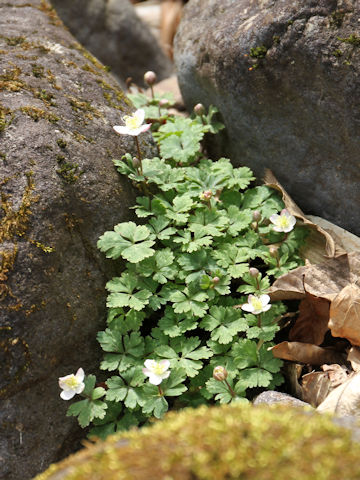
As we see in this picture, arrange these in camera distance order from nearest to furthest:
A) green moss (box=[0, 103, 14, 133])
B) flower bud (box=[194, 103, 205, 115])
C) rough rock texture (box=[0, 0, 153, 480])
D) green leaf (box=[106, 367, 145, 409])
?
rough rock texture (box=[0, 0, 153, 480]), green leaf (box=[106, 367, 145, 409]), green moss (box=[0, 103, 14, 133]), flower bud (box=[194, 103, 205, 115])

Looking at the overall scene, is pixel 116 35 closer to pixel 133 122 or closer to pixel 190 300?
pixel 133 122

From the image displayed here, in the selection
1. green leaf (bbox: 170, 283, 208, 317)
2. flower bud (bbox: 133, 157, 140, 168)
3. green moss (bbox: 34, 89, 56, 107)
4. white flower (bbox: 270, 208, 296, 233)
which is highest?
green moss (bbox: 34, 89, 56, 107)

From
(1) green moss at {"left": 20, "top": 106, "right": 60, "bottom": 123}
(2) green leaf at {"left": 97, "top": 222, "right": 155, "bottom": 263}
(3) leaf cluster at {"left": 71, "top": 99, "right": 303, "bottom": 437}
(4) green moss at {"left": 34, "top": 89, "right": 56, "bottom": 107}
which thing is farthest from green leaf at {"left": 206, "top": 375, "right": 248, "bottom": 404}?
(4) green moss at {"left": 34, "top": 89, "right": 56, "bottom": 107}

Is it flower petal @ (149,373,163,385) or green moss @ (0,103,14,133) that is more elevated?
green moss @ (0,103,14,133)

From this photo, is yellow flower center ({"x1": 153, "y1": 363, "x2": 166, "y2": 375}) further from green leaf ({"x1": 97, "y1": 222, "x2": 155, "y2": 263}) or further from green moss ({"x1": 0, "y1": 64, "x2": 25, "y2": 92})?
green moss ({"x1": 0, "y1": 64, "x2": 25, "y2": 92})

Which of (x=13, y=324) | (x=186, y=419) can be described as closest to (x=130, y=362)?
(x=13, y=324)

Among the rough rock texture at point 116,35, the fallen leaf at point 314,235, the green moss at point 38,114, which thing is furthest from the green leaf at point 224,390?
the rough rock texture at point 116,35

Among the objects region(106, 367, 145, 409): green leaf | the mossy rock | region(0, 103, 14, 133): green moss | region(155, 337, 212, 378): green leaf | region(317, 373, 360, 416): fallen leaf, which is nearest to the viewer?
the mossy rock
